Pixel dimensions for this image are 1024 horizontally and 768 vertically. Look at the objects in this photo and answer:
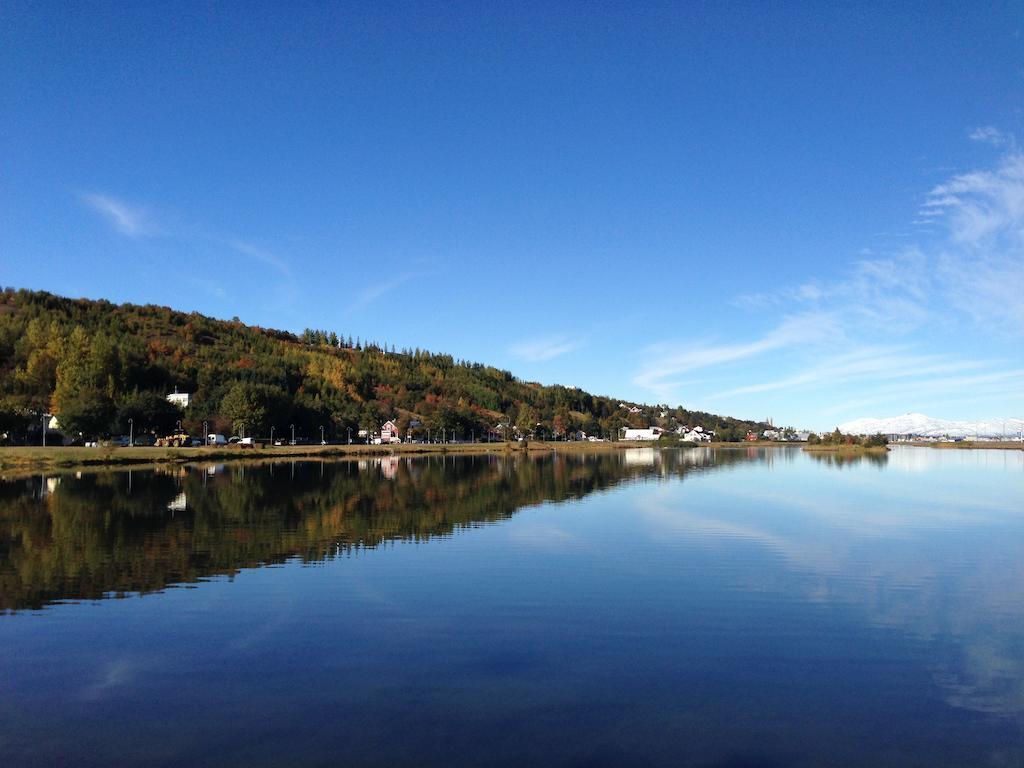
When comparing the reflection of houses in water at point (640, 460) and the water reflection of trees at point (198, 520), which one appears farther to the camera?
the reflection of houses in water at point (640, 460)

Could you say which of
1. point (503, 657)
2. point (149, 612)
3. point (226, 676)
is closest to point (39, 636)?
point (149, 612)

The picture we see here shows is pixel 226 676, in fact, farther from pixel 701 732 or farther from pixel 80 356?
pixel 80 356

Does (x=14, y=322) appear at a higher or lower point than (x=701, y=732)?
higher

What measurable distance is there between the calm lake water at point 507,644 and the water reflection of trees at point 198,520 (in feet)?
0.77

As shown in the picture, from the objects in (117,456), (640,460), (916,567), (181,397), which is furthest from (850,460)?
(181,397)

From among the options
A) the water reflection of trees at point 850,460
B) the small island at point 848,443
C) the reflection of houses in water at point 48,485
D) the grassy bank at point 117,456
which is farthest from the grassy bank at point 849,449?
the reflection of houses in water at point 48,485

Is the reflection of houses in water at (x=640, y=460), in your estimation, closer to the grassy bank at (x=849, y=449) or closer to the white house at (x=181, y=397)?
the grassy bank at (x=849, y=449)

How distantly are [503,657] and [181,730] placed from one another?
547 centimetres

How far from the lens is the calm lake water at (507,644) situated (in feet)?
32.2

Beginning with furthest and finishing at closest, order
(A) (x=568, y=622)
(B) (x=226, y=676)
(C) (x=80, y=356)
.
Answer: (C) (x=80, y=356) → (A) (x=568, y=622) → (B) (x=226, y=676)

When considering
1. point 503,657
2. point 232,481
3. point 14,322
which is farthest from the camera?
point 14,322

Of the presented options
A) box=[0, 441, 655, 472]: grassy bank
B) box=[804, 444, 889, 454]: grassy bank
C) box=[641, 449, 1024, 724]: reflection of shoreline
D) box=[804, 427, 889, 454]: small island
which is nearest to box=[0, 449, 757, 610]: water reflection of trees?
box=[641, 449, 1024, 724]: reflection of shoreline

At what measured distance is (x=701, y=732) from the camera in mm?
10148

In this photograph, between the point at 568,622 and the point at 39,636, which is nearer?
the point at 39,636
